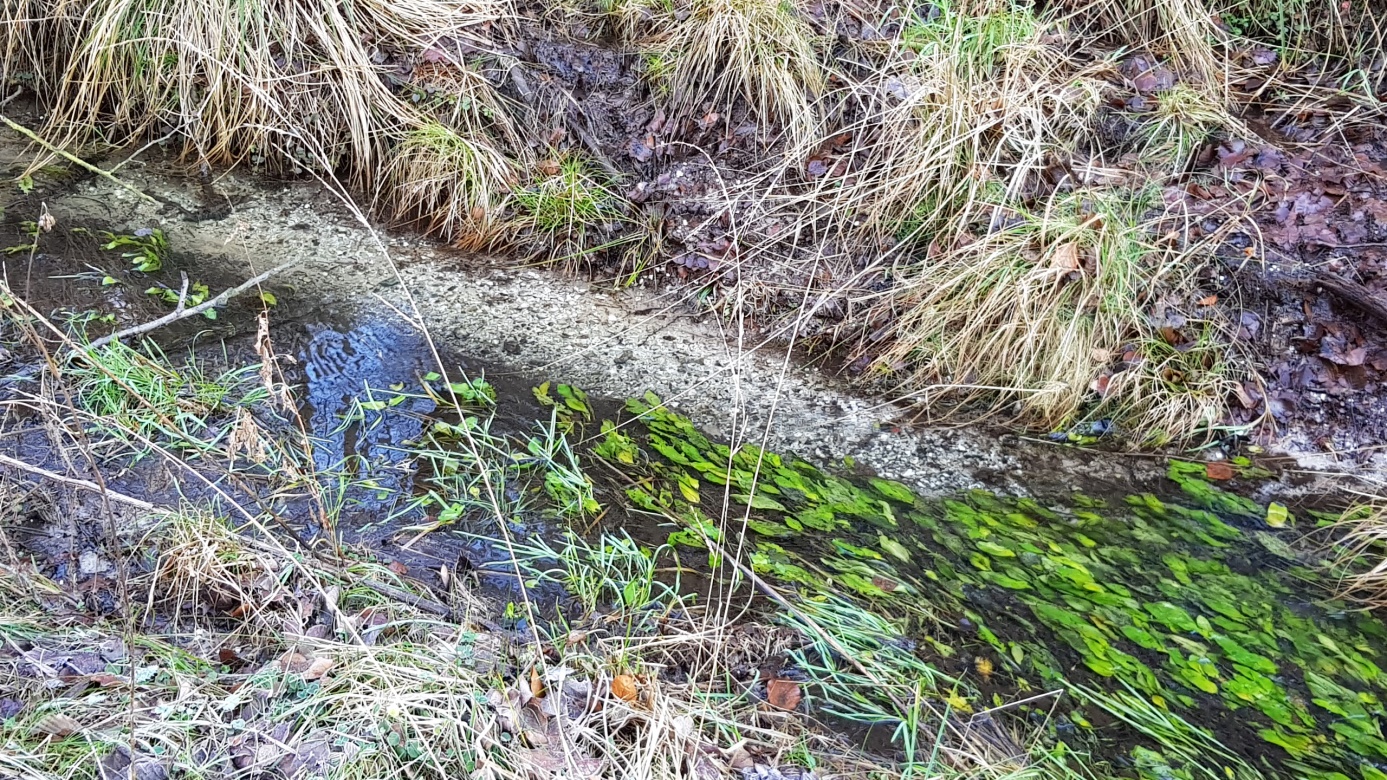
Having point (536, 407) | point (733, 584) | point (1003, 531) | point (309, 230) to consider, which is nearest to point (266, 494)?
point (536, 407)

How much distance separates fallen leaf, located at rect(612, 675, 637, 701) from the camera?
230 cm

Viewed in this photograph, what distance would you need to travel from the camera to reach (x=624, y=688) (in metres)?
2.30

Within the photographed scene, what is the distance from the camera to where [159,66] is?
4.58 meters

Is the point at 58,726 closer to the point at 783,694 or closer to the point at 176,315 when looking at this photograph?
the point at 176,315

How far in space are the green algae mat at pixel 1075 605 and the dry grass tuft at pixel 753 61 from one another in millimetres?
1787

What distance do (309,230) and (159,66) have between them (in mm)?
1234

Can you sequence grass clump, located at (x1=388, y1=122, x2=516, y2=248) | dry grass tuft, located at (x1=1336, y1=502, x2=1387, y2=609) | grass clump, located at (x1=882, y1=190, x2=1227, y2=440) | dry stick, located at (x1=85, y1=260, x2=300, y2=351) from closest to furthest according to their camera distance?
1. dry stick, located at (x1=85, y1=260, x2=300, y2=351)
2. dry grass tuft, located at (x1=1336, y1=502, x2=1387, y2=609)
3. grass clump, located at (x1=882, y1=190, x2=1227, y2=440)
4. grass clump, located at (x1=388, y1=122, x2=516, y2=248)

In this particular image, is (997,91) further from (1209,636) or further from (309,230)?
(309,230)

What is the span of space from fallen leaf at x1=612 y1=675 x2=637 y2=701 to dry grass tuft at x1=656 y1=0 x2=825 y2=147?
287cm

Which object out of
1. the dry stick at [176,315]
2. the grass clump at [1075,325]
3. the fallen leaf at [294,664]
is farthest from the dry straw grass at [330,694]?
the grass clump at [1075,325]

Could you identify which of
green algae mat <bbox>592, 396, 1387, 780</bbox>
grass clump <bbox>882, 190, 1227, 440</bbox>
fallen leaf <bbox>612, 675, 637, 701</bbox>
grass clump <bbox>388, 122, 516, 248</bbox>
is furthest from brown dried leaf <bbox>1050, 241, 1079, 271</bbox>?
grass clump <bbox>388, 122, 516, 248</bbox>

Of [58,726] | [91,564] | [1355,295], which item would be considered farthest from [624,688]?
[1355,295]

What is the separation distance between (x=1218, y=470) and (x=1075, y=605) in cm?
111

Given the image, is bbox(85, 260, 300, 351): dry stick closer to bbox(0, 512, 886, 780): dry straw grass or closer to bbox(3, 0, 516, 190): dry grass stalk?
bbox(0, 512, 886, 780): dry straw grass
